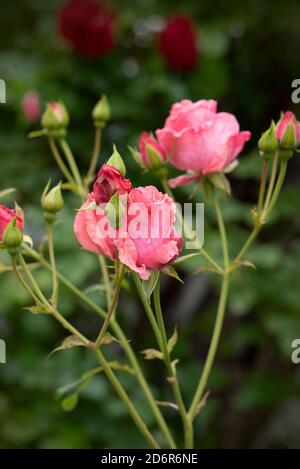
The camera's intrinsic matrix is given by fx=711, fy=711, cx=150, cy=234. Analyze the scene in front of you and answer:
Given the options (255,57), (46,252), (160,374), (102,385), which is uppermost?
(255,57)

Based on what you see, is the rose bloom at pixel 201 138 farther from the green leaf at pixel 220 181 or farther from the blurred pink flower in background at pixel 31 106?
the blurred pink flower in background at pixel 31 106

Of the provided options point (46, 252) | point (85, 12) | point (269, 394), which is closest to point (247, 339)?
point (269, 394)

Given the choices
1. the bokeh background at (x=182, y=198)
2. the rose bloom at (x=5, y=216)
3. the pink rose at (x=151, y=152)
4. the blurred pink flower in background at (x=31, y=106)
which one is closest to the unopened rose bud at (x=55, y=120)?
the pink rose at (x=151, y=152)

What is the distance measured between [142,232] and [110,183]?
0.14 ft

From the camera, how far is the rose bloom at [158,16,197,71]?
1.73 metres

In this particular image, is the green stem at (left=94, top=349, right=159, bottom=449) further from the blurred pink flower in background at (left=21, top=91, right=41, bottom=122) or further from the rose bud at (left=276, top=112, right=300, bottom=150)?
the blurred pink flower in background at (left=21, top=91, right=41, bottom=122)

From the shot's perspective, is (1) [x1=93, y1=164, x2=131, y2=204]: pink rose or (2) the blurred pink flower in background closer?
(1) [x1=93, y1=164, x2=131, y2=204]: pink rose

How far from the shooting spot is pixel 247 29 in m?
1.88

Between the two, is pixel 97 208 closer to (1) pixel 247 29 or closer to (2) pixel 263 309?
(2) pixel 263 309

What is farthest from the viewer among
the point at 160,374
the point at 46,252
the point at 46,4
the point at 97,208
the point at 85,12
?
the point at 46,4

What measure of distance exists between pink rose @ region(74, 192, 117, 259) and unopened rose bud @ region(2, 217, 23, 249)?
46 millimetres

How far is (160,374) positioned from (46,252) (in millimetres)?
537

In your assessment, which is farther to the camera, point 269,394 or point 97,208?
point 269,394

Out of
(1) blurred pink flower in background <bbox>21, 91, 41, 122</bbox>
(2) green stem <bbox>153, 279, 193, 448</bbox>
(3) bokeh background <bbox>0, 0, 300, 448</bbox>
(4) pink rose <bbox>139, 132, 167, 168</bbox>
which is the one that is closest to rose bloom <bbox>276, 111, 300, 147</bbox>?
(4) pink rose <bbox>139, 132, 167, 168</bbox>
